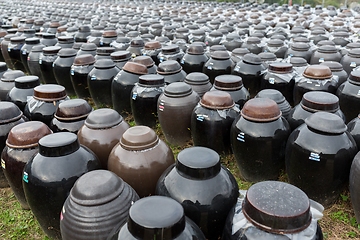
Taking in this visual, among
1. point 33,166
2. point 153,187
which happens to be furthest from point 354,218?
point 33,166

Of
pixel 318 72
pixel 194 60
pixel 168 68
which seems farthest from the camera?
pixel 194 60

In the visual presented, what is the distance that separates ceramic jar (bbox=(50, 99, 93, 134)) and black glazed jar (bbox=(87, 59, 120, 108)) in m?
1.81

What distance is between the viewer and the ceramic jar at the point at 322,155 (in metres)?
2.90

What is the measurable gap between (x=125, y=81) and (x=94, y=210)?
3.33 metres

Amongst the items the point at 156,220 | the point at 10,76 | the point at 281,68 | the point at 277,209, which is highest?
the point at 156,220

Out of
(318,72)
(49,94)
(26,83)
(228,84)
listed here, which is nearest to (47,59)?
(26,83)

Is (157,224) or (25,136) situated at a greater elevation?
(157,224)

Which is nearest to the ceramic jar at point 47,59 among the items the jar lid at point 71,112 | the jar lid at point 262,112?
the jar lid at point 71,112

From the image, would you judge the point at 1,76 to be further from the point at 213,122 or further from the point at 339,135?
the point at 339,135

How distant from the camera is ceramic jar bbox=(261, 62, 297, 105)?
16.7 ft

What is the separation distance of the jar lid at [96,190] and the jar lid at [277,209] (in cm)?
95

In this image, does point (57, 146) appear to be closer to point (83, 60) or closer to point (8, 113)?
point (8, 113)

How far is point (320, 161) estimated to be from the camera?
115 inches

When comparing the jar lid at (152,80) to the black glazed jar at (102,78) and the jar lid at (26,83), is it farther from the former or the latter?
the jar lid at (26,83)
